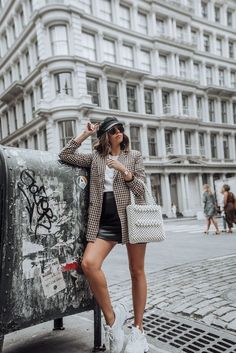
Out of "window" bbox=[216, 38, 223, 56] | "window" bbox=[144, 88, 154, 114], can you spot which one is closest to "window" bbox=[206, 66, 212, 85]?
"window" bbox=[216, 38, 223, 56]

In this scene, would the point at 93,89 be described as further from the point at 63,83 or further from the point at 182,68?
the point at 182,68

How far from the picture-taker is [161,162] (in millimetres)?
33844

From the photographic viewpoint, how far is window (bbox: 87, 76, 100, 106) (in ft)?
98.3

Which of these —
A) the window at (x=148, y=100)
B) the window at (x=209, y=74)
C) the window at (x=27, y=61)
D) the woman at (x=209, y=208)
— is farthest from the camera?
the window at (x=209, y=74)

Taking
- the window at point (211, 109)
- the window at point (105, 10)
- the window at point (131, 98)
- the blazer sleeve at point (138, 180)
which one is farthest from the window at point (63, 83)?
the blazer sleeve at point (138, 180)

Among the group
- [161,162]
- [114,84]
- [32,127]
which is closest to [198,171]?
[161,162]

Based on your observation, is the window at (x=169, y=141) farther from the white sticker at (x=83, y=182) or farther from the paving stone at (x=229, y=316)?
the white sticker at (x=83, y=182)

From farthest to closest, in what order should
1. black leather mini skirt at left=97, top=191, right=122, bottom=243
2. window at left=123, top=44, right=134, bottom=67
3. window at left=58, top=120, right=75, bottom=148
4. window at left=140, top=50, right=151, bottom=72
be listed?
window at left=140, top=50, right=151, bottom=72, window at left=123, top=44, right=134, bottom=67, window at left=58, top=120, right=75, bottom=148, black leather mini skirt at left=97, top=191, right=122, bottom=243

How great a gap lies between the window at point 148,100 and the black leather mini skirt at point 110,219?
105 ft

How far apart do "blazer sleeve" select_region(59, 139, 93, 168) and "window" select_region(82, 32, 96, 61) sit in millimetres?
28257

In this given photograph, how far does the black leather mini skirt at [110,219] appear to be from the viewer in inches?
115

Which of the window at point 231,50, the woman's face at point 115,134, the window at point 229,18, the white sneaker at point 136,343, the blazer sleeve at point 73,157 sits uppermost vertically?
the window at point 229,18

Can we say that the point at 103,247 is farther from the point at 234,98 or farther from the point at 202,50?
the point at 234,98

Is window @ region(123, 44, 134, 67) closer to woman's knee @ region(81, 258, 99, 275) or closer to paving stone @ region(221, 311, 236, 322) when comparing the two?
paving stone @ region(221, 311, 236, 322)
